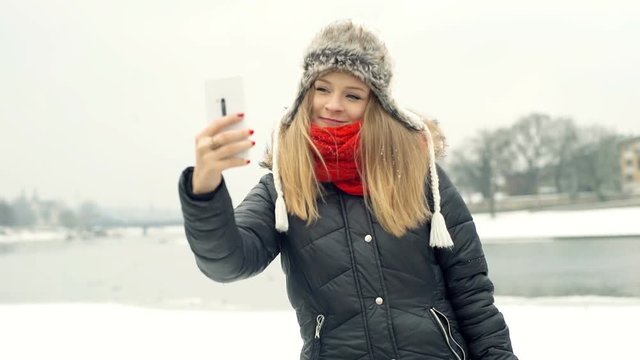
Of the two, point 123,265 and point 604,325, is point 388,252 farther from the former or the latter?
point 123,265

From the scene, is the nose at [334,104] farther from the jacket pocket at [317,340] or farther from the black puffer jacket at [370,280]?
the jacket pocket at [317,340]

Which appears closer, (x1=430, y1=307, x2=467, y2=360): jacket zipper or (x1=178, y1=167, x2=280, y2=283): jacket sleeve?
(x1=178, y1=167, x2=280, y2=283): jacket sleeve

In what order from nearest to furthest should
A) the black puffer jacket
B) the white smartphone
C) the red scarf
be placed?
1. the white smartphone
2. the black puffer jacket
3. the red scarf

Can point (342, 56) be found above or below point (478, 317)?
above

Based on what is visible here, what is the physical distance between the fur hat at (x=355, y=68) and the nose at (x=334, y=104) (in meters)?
0.08

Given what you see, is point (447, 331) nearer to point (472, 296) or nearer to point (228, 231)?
point (472, 296)

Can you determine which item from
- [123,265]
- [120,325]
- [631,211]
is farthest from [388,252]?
[123,265]

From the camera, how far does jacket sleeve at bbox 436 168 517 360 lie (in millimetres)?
1837

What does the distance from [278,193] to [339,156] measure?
204 mm

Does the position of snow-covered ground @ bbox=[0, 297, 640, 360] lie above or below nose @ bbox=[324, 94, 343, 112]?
below

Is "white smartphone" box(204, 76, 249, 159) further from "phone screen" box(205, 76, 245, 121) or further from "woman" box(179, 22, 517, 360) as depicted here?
"woman" box(179, 22, 517, 360)

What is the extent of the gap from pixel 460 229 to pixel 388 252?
26 centimetres

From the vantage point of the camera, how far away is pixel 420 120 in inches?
78.6

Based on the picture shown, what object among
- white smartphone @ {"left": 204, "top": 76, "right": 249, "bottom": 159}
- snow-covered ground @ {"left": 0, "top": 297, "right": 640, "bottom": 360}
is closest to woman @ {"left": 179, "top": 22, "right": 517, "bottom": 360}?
white smartphone @ {"left": 204, "top": 76, "right": 249, "bottom": 159}
